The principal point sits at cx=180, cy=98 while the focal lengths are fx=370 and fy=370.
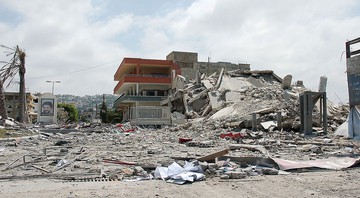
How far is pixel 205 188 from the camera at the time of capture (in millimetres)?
6105

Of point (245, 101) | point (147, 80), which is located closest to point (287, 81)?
point (245, 101)

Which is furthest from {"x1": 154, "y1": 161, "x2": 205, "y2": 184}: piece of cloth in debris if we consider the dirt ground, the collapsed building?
the collapsed building

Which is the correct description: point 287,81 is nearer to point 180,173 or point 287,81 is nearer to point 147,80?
point 147,80

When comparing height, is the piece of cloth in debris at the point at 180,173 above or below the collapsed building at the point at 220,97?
below

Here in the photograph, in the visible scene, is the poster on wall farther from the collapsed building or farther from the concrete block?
the concrete block

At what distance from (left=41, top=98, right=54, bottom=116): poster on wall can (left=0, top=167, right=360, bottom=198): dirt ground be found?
33609mm

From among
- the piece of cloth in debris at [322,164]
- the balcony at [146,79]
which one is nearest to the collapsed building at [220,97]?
the balcony at [146,79]

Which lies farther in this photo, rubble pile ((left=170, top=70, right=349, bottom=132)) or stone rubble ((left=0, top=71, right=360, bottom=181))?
rubble pile ((left=170, top=70, right=349, bottom=132))

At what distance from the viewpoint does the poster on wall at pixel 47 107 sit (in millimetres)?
38469

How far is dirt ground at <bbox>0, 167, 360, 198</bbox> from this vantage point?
571 cm

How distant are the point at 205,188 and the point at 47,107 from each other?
35703mm

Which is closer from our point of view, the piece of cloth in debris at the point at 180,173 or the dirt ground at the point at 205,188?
the dirt ground at the point at 205,188

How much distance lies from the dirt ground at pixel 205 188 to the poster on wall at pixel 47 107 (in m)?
33.6

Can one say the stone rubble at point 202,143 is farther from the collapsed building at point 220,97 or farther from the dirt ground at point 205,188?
the dirt ground at point 205,188
